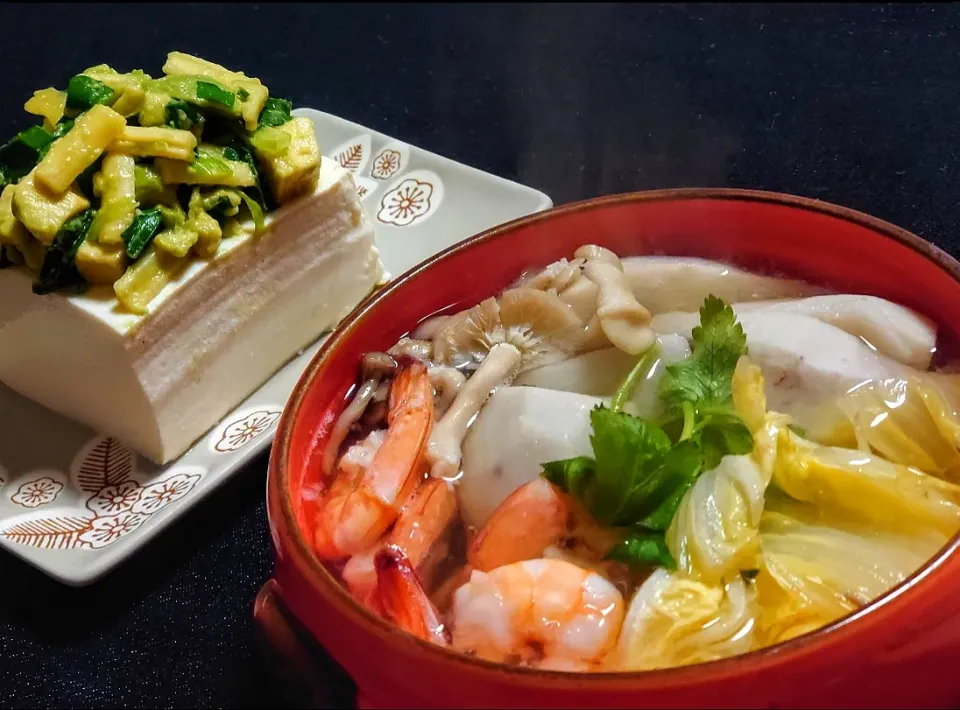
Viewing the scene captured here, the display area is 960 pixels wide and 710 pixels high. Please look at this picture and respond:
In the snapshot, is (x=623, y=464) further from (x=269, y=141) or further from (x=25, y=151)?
(x=25, y=151)

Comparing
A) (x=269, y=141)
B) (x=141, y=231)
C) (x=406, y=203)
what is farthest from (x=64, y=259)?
(x=406, y=203)

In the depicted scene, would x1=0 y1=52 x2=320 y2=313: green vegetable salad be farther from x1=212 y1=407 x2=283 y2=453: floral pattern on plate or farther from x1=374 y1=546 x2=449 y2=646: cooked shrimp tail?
x1=374 y1=546 x2=449 y2=646: cooked shrimp tail

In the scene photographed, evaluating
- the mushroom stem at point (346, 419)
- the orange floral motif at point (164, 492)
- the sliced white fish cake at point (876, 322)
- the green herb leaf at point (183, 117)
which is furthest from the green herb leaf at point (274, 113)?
the sliced white fish cake at point (876, 322)

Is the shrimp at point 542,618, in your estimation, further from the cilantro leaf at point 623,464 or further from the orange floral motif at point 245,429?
the orange floral motif at point 245,429

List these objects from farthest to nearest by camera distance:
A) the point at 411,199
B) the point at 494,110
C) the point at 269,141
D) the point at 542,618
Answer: the point at 494,110 < the point at 411,199 < the point at 269,141 < the point at 542,618

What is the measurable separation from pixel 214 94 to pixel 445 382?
64 cm

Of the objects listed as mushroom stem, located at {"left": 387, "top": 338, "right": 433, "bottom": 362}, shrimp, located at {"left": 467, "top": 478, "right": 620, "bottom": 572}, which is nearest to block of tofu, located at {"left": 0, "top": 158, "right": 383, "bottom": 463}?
mushroom stem, located at {"left": 387, "top": 338, "right": 433, "bottom": 362}

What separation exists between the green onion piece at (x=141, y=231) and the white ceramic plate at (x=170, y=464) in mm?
269

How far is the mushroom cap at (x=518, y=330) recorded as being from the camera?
0.92 metres

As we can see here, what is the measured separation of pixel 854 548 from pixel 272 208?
3.10ft

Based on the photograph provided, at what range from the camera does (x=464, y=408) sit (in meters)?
0.89

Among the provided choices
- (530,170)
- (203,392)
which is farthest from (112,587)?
(530,170)

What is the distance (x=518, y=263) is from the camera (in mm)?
990

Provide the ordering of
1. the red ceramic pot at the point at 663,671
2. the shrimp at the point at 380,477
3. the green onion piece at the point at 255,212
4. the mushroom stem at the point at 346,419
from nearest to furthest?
1. the red ceramic pot at the point at 663,671
2. the shrimp at the point at 380,477
3. the mushroom stem at the point at 346,419
4. the green onion piece at the point at 255,212
